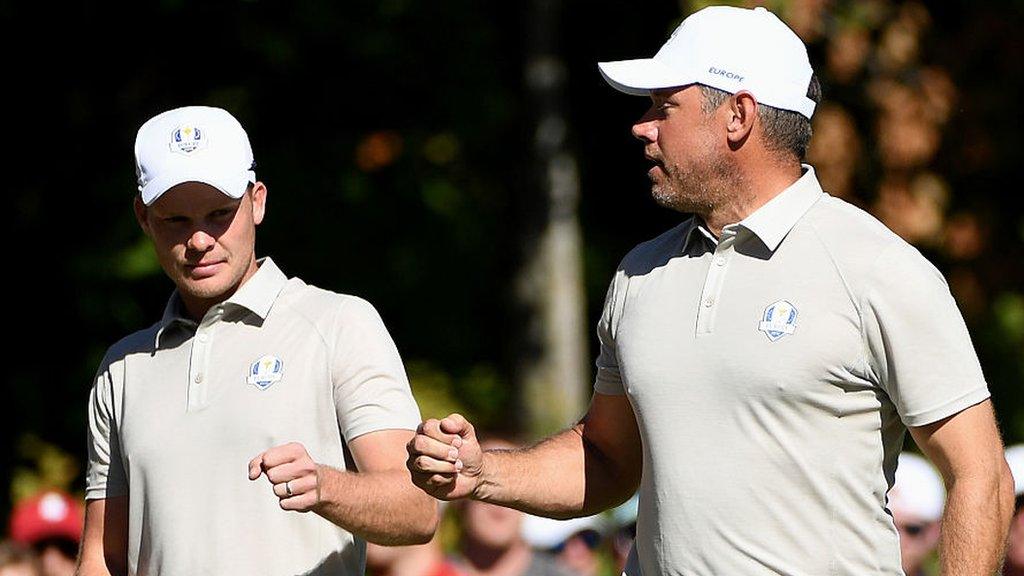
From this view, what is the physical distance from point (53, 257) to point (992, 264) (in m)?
7.49

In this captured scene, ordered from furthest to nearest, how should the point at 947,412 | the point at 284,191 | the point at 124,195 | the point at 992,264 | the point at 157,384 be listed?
the point at 992,264 < the point at 284,191 < the point at 124,195 < the point at 157,384 < the point at 947,412

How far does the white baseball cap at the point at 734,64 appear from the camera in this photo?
15.6ft

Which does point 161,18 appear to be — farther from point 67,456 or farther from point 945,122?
point 945,122

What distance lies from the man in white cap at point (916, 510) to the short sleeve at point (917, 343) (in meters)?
3.49

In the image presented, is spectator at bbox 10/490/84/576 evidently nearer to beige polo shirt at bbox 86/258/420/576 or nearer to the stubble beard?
beige polo shirt at bbox 86/258/420/576

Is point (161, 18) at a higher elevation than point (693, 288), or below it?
higher

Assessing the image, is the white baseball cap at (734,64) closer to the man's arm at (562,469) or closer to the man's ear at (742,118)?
the man's ear at (742,118)

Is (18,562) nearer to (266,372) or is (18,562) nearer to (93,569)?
(93,569)

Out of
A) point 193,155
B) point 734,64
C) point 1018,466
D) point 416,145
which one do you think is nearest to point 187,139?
point 193,155

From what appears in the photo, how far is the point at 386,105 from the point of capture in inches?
606

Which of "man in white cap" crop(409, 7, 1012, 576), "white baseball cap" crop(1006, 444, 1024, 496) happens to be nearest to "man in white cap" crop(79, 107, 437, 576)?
"man in white cap" crop(409, 7, 1012, 576)

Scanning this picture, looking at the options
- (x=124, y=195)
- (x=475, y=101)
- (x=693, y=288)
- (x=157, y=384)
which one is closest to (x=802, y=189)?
(x=693, y=288)

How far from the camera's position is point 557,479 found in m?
5.00

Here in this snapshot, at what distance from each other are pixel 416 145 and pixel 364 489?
11.0m
